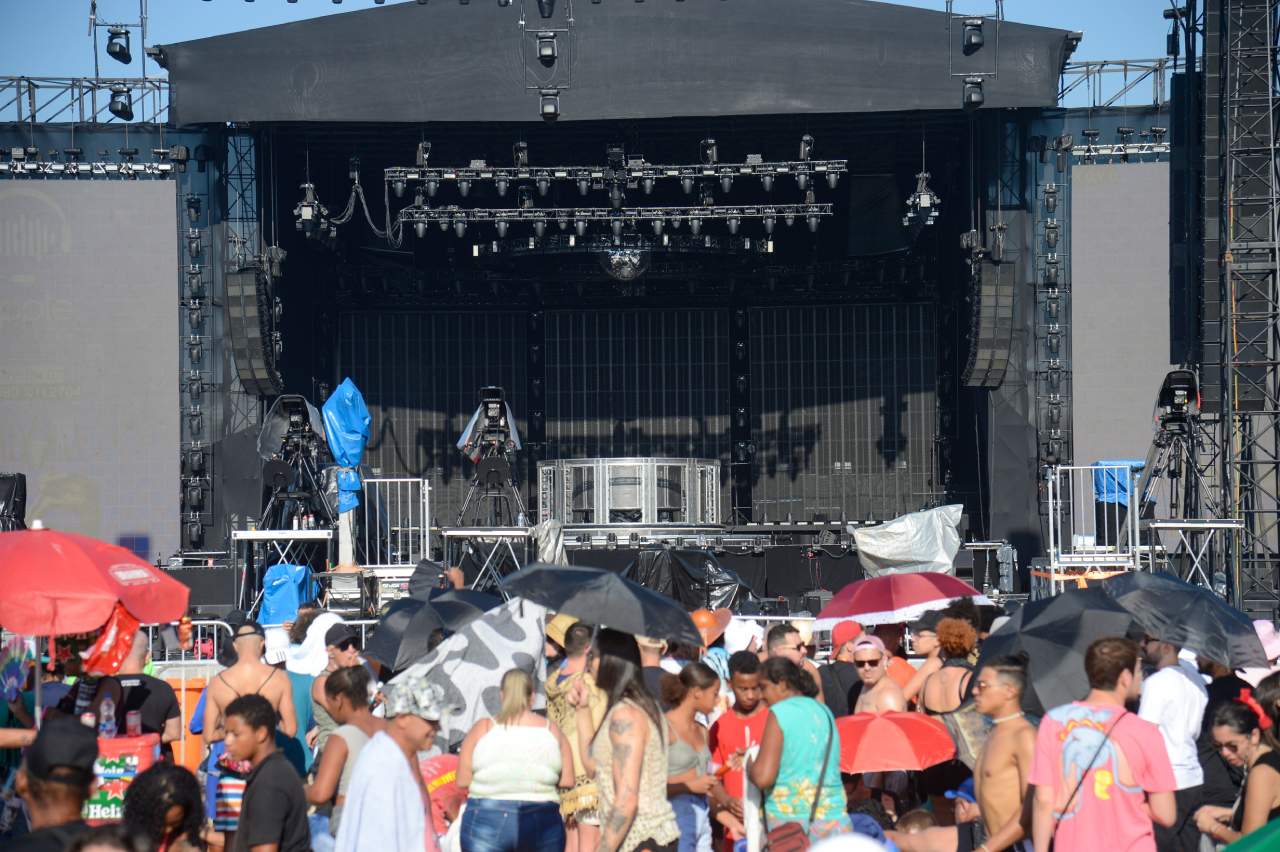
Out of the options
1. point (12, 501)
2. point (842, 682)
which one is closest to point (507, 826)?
point (842, 682)

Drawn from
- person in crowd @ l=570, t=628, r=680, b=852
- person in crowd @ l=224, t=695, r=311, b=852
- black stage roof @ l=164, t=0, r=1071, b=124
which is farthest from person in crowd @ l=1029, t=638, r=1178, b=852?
black stage roof @ l=164, t=0, r=1071, b=124

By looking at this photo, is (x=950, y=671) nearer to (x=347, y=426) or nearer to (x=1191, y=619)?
(x=1191, y=619)

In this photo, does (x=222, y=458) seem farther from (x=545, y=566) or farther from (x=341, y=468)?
(x=545, y=566)

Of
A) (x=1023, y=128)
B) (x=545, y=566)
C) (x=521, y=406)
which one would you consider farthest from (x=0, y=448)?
(x=545, y=566)

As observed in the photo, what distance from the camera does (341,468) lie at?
1834cm

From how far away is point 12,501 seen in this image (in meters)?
18.2

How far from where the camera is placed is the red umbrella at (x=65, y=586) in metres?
5.94

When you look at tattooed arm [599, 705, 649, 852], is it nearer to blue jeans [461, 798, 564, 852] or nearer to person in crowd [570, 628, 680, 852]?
person in crowd [570, 628, 680, 852]

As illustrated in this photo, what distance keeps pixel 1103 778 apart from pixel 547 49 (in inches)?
568

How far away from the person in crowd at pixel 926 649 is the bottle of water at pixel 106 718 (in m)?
3.05

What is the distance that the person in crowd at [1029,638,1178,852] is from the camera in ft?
16.1

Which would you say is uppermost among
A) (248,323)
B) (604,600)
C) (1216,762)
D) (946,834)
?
(248,323)

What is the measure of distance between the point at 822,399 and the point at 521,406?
4036mm

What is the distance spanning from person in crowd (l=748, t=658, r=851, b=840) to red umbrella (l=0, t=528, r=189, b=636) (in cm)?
Result: 234
